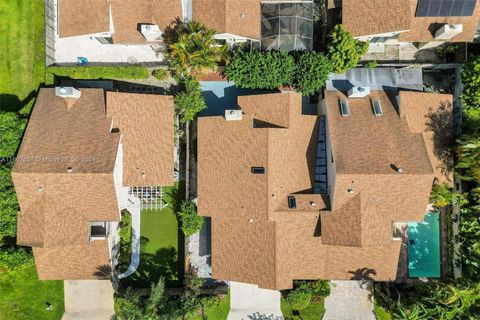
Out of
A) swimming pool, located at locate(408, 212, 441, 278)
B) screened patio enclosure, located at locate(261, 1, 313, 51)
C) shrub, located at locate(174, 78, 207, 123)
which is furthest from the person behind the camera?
swimming pool, located at locate(408, 212, 441, 278)

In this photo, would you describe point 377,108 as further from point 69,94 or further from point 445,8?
point 69,94

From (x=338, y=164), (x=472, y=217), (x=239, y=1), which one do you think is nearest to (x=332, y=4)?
(x=239, y=1)

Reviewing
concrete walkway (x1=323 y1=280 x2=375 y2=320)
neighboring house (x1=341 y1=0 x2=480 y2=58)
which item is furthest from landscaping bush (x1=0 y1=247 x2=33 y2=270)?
neighboring house (x1=341 y1=0 x2=480 y2=58)

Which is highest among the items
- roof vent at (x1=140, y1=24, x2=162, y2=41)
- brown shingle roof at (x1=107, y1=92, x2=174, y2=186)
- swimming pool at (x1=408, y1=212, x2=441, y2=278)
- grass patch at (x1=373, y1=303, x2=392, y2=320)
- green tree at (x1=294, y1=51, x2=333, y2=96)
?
roof vent at (x1=140, y1=24, x2=162, y2=41)

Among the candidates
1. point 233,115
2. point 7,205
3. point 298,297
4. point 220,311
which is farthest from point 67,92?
point 298,297

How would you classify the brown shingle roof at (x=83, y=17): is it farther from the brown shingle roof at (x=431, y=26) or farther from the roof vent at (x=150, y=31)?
the brown shingle roof at (x=431, y=26)

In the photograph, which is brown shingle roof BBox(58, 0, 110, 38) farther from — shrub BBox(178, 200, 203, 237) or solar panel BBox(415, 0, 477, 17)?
Result: solar panel BBox(415, 0, 477, 17)
